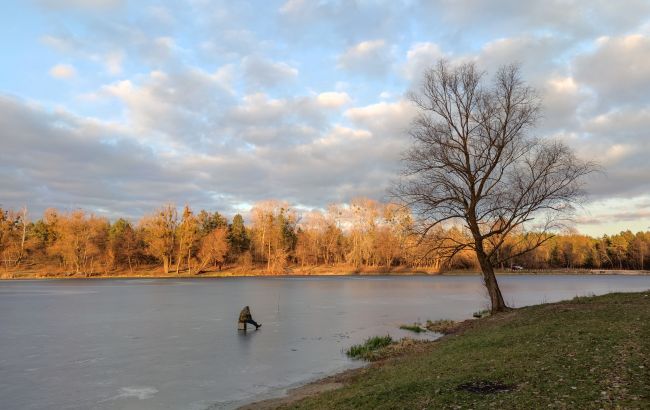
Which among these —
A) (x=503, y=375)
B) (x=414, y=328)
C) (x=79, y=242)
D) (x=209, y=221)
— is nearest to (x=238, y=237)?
(x=209, y=221)

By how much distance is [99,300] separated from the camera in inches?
1797

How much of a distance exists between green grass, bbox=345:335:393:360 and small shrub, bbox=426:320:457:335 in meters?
3.83

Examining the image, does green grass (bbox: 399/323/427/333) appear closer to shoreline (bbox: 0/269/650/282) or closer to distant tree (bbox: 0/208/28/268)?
shoreline (bbox: 0/269/650/282)

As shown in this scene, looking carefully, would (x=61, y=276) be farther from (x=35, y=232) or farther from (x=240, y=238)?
(x=240, y=238)

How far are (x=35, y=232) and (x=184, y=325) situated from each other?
9626 cm

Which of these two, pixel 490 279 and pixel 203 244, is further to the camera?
pixel 203 244

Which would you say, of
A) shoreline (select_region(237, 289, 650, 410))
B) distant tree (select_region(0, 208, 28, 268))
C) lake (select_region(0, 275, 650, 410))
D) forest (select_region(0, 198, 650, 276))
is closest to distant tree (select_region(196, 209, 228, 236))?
forest (select_region(0, 198, 650, 276))

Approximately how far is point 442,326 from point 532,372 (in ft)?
54.1

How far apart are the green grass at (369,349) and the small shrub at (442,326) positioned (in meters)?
3.83

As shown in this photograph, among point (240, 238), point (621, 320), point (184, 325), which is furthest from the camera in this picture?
point (240, 238)

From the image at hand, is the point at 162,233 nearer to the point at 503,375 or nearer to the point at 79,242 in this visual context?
the point at 79,242

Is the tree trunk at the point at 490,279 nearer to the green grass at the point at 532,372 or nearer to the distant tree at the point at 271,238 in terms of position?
the green grass at the point at 532,372

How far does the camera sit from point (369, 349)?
771 inches

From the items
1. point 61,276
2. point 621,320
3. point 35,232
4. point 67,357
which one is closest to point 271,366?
point 67,357
